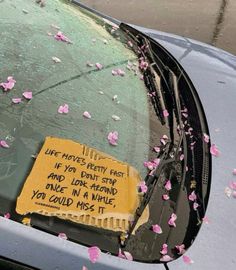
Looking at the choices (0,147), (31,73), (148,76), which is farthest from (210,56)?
(0,147)

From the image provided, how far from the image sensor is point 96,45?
297 cm

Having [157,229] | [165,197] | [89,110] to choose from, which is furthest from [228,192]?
[89,110]

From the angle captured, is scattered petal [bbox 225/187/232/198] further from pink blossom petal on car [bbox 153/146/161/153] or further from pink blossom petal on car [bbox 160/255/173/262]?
pink blossom petal on car [bbox 160/255/173/262]

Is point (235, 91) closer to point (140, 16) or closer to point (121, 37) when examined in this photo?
point (121, 37)

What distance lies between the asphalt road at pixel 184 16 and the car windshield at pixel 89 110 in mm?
3388

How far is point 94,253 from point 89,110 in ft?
2.50

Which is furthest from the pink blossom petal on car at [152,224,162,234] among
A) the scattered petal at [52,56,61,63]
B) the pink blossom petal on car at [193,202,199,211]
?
the scattered petal at [52,56,61,63]

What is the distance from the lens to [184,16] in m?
6.84

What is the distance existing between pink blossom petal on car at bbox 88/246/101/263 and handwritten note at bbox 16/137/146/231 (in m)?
0.11

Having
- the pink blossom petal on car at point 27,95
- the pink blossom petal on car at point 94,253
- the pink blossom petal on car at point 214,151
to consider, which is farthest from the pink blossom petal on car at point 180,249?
the pink blossom petal on car at point 27,95

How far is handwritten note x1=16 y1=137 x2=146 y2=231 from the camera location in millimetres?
1949

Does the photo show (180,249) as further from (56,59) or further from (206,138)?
(56,59)

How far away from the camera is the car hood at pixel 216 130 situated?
2037 millimetres

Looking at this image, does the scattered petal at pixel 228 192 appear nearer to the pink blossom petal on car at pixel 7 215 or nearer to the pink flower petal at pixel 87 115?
the pink flower petal at pixel 87 115
